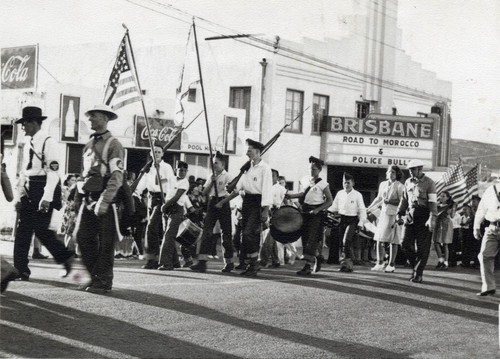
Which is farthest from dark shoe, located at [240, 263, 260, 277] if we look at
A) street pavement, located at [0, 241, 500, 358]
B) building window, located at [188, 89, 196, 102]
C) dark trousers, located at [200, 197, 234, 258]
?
building window, located at [188, 89, 196, 102]

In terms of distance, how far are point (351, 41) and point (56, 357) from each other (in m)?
26.7

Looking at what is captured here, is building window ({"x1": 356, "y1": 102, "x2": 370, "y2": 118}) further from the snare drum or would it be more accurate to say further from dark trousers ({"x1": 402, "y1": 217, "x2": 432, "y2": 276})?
the snare drum

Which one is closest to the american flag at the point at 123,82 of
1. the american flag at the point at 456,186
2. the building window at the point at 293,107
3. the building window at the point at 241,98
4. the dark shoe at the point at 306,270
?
the dark shoe at the point at 306,270

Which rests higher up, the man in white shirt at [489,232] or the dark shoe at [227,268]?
the man in white shirt at [489,232]

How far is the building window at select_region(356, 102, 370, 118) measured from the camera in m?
31.9

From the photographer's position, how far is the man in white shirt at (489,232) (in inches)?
412

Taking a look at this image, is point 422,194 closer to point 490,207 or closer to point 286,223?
point 490,207

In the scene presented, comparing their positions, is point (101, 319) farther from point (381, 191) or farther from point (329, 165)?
point (329, 165)

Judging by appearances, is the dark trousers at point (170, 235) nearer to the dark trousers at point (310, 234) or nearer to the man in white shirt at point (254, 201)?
the man in white shirt at point (254, 201)

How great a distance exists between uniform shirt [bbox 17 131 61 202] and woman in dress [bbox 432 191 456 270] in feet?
32.3

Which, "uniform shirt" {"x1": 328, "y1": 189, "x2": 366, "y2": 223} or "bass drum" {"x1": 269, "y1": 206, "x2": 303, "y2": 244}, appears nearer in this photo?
"bass drum" {"x1": 269, "y1": 206, "x2": 303, "y2": 244}

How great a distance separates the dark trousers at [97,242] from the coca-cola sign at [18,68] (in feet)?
38.0

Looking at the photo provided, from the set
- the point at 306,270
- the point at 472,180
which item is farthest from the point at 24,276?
the point at 472,180

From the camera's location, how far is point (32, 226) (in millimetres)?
8125
